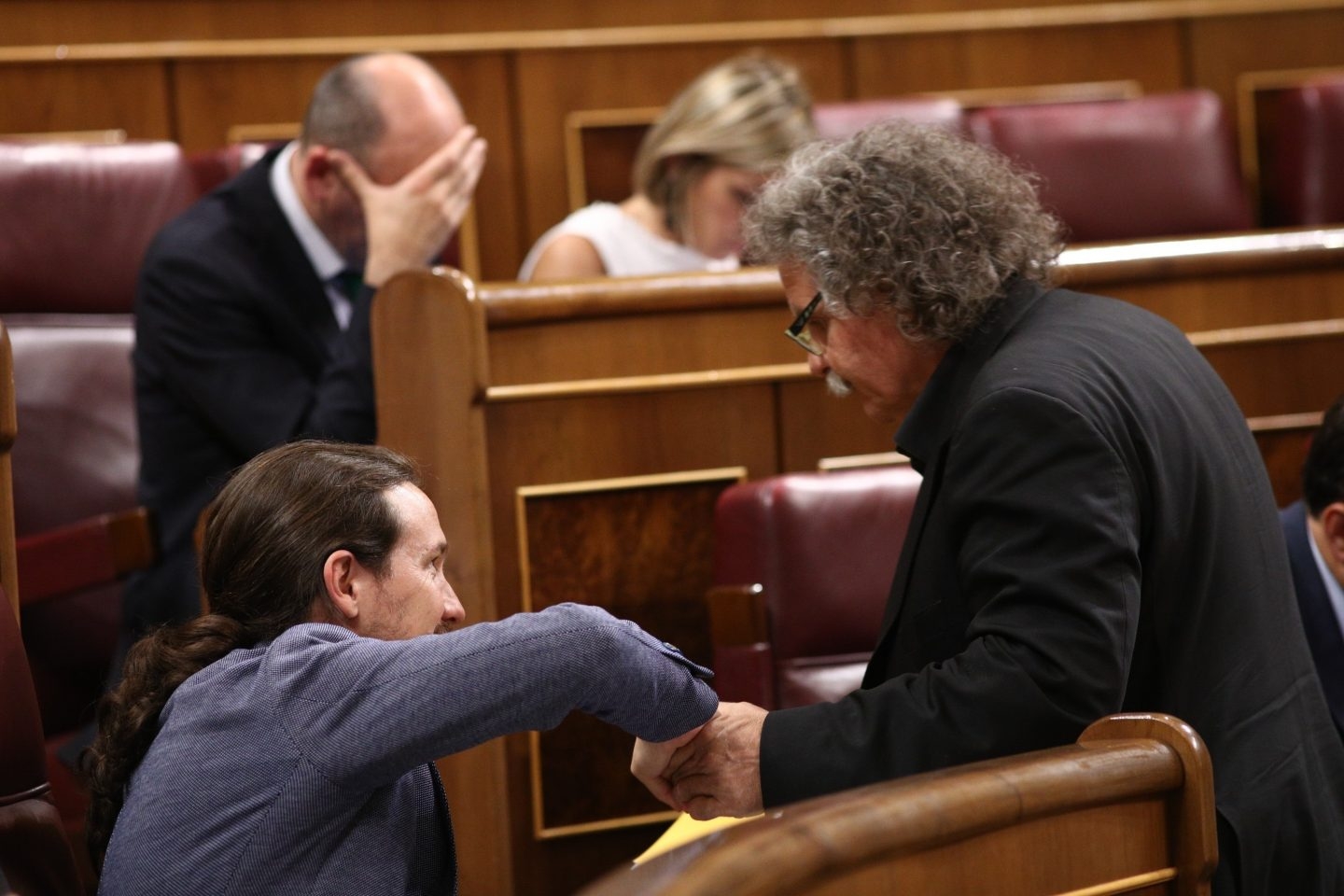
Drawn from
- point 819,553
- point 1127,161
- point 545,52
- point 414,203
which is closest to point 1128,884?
point 819,553

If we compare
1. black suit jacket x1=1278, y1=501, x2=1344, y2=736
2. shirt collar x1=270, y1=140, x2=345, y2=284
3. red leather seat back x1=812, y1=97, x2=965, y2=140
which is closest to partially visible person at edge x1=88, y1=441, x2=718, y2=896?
black suit jacket x1=1278, y1=501, x2=1344, y2=736

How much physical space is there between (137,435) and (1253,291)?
894 mm

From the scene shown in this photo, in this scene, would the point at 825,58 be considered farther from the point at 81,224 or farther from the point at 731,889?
the point at 731,889

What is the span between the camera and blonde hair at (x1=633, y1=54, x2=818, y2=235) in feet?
4.52

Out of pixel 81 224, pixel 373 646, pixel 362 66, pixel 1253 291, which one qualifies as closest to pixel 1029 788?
pixel 373 646

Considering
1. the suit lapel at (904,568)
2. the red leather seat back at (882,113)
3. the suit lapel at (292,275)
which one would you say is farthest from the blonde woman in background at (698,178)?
the suit lapel at (904,568)

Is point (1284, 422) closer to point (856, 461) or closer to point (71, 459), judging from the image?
point (856, 461)

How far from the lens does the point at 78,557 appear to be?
113 cm

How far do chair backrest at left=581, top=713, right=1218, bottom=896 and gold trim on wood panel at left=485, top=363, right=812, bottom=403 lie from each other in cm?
51

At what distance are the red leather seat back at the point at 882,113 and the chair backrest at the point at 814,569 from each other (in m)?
0.68

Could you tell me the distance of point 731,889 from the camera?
0.41 metres

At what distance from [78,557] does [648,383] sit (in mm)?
437

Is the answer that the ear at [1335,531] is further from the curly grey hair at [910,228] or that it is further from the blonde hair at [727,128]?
the blonde hair at [727,128]

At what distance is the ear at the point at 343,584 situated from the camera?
2.01 ft
